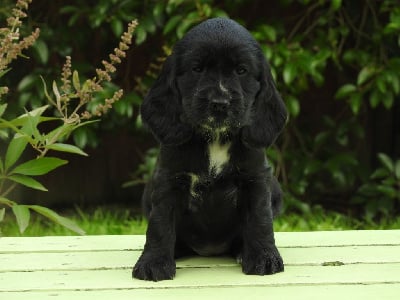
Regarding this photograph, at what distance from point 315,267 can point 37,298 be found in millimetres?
924

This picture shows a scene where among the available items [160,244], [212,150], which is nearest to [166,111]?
[212,150]

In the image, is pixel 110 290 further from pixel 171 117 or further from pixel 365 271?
pixel 365 271

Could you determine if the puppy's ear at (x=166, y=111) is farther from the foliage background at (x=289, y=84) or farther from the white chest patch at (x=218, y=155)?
the foliage background at (x=289, y=84)

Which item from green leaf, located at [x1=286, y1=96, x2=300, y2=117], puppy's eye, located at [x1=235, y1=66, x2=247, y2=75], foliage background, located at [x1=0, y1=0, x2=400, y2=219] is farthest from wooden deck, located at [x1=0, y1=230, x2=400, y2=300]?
foliage background, located at [x1=0, y1=0, x2=400, y2=219]

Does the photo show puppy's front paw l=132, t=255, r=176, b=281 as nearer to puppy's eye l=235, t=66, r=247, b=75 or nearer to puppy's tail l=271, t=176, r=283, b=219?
puppy's tail l=271, t=176, r=283, b=219

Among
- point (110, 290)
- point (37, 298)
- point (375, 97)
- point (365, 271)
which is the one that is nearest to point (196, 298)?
point (110, 290)

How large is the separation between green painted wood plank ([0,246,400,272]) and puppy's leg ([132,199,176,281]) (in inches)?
6.8

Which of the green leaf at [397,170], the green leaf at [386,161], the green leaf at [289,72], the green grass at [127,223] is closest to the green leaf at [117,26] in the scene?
the green leaf at [289,72]

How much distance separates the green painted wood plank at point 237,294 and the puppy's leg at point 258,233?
0.15 meters

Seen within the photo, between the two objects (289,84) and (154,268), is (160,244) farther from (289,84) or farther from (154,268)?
(289,84)

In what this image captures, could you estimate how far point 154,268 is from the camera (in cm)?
251

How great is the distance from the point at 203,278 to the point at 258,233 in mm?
224

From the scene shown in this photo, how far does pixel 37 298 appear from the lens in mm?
2324

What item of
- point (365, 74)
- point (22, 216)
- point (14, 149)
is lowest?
point (365, 74)
